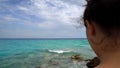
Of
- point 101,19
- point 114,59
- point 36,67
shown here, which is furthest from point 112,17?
point 36,67

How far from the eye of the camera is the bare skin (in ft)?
2.85

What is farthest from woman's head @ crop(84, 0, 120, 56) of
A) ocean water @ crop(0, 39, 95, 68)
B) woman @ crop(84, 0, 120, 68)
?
ocean water @ crop(0, 39, 95, 68)

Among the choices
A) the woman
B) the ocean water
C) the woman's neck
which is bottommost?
the ocean water

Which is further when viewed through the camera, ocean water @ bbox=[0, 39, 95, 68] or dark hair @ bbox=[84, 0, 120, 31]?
ocean water @ bbox=[0, 39, 95, 68]

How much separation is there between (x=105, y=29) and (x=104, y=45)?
0.20 feet

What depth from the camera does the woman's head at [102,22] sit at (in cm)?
85

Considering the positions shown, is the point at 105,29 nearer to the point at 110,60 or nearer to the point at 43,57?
the point at 110,60

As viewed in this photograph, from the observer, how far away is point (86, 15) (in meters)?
0.91

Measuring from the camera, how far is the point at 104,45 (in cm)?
89

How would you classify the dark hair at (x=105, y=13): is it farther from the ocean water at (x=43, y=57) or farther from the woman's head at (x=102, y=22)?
the ocean water at (x=43, y=57)

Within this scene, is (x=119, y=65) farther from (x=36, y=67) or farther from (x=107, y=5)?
(x=36, y=67)

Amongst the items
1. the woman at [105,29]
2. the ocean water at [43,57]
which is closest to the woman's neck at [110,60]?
the woman at [105,29]

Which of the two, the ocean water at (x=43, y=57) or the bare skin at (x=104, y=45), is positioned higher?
the bare skin at (x=104, y=45)

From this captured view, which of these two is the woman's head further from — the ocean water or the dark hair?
the ocean water
